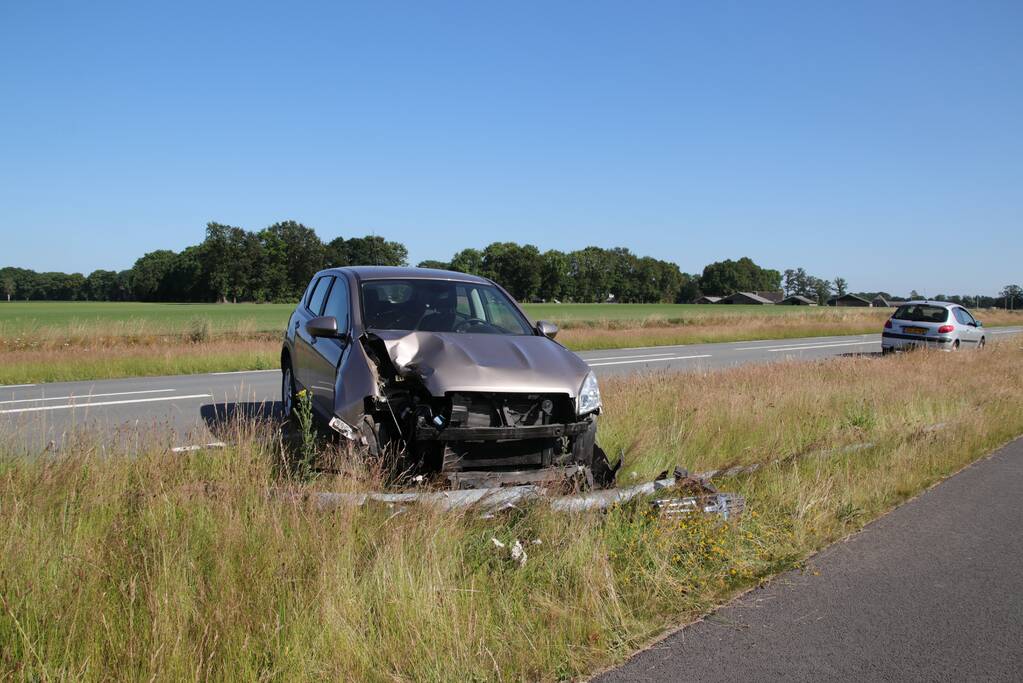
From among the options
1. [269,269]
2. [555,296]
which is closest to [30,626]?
[269,269]

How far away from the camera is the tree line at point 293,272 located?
106 metres

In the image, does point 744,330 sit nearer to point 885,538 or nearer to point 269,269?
point 885,538

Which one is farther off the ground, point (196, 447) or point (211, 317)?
point (211, 317)

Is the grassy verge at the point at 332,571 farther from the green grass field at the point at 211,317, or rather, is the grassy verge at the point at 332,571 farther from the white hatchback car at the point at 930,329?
the green grass field at the point at 211,317

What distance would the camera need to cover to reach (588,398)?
5434 mm

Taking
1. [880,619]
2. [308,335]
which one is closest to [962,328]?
[308,335]

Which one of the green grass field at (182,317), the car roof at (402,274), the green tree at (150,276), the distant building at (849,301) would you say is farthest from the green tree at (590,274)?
the car roof at (402,274)

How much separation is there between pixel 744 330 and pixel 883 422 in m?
28.2

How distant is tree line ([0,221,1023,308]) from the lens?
348ft

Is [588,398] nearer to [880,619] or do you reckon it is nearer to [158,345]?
[880,619]

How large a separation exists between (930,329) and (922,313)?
2.60 feet

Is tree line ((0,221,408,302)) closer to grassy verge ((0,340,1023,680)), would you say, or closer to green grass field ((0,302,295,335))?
green grass field ((0,302,295,335))

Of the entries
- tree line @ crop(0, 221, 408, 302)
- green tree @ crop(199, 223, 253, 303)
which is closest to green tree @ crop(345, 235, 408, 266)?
tree line @ crop(0, 221, 408, 302)

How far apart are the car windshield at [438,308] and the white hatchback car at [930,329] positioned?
16893 mm
